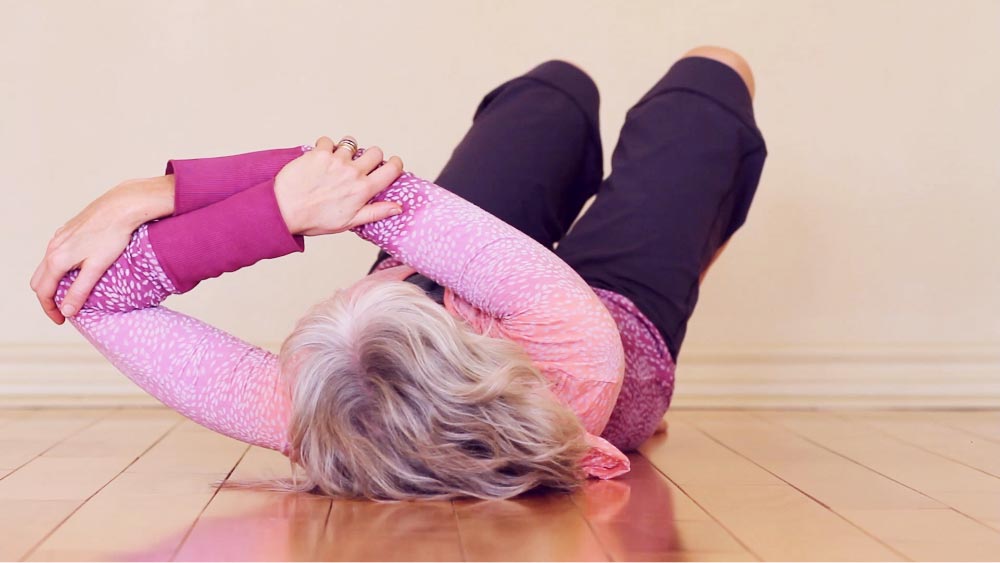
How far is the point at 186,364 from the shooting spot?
1261mm

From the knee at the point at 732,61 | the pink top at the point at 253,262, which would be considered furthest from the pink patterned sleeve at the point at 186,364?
the knee at the point at 732,61

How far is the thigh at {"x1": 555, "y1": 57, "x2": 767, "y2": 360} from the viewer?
1.57m

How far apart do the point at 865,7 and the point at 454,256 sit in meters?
1.60

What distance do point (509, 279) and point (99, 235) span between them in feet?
1.49

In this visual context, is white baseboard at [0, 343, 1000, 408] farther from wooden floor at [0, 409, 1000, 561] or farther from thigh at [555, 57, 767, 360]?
thigh at [555, 57, 767, 360]

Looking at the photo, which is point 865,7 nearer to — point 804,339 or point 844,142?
point 844,142

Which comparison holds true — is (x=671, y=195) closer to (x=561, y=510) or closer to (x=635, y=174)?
(x=635, y=174)

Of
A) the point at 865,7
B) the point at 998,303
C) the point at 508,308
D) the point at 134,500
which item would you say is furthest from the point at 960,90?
the point at 134,500

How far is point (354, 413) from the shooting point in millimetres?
1157

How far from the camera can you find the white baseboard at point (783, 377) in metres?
2.39

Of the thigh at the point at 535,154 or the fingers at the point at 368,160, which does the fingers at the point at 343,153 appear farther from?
the thigh at the point at 535,154

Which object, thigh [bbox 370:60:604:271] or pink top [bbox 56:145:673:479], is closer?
pink top [bbox 56:145:673:479]

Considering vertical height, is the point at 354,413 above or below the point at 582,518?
above

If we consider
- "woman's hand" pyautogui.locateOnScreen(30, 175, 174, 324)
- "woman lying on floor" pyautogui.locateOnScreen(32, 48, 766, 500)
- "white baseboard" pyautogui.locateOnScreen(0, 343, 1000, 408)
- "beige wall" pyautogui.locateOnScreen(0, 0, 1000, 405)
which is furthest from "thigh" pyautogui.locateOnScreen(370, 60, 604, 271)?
"white baseboard" pyautogui.locateOnScreen(0, 343, 1000, 408)
